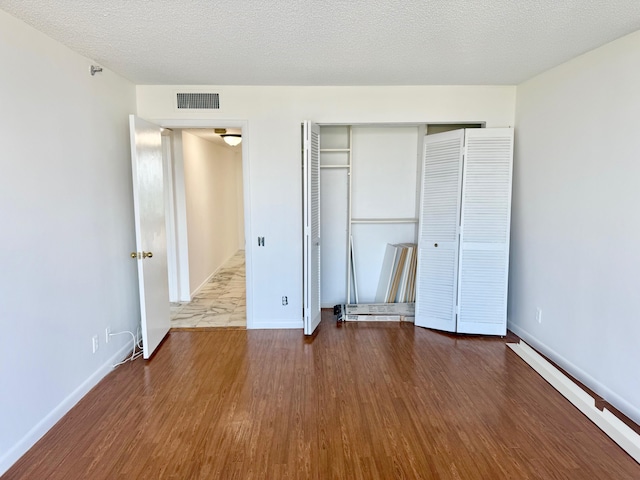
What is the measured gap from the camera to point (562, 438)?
90.4 inches

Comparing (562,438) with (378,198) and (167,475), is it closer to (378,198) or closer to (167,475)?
(167,475)

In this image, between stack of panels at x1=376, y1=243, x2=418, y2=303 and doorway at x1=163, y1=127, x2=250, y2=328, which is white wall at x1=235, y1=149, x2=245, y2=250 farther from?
stack of panels at x1=376, y1=243, x2=418, y2=303

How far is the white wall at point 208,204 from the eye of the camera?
17.5 feet

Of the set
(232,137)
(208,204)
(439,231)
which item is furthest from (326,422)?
(208,204)

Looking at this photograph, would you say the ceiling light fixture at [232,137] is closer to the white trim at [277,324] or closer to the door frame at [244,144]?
the door frame at [244,144]

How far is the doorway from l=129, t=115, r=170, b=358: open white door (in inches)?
27.2

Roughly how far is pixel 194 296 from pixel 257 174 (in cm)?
235

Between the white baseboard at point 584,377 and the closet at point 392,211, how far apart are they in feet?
1.02

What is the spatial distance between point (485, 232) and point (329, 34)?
7.82ft

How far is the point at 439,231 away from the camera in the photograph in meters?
3.91

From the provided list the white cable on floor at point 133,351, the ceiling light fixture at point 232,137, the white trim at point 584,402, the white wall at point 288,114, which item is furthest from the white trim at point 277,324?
the ceiling light fixture at point 232,137

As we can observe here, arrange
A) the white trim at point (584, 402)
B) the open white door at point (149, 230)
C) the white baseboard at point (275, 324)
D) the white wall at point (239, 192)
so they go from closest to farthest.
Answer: the white trim at point (584, 402)
the open white door at point (149, 230)
the white baseboard at point (275, 324)
the white wall at point (239, 192)

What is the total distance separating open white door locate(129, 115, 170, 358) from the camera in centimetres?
315

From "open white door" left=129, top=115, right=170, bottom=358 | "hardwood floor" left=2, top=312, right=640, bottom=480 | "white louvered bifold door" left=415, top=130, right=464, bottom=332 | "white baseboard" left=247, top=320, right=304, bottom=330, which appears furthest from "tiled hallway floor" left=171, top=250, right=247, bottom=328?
"white louvered bifold door" left=415, top=130, right=464, bottom=332
